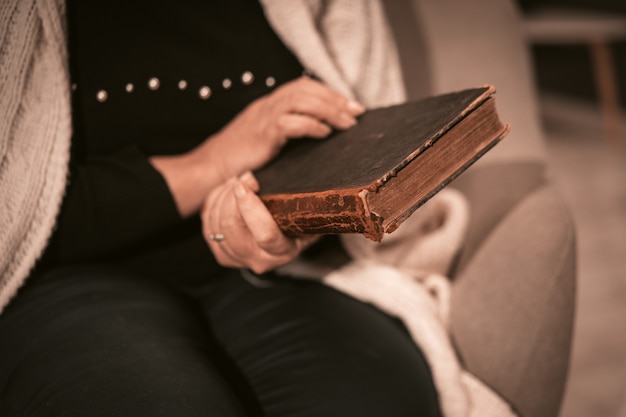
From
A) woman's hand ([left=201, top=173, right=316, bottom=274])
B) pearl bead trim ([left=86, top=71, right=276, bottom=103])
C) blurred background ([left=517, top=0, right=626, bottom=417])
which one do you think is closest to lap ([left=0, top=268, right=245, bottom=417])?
woman's hand ([left=201, top=173, right=316, bottom=274])

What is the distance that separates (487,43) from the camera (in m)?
0.88

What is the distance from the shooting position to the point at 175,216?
0.66 meters

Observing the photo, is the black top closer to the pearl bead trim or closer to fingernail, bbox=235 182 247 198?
the pearl bead trim

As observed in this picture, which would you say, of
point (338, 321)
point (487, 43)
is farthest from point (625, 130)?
point (338, 321)

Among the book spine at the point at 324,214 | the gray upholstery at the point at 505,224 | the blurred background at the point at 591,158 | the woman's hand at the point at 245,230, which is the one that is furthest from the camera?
the blurred background at the point at 591,158

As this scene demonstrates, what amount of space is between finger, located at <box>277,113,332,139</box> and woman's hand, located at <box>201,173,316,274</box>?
0.07 meters

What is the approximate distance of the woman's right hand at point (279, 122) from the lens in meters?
0.60

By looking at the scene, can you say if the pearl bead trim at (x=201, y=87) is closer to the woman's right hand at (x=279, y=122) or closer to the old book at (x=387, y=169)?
the woman's right hand at (x=279, y=122)

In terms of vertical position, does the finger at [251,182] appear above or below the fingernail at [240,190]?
below

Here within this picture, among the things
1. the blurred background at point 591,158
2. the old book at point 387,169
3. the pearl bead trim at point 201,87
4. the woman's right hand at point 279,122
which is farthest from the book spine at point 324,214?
the blurred background at point 591,158

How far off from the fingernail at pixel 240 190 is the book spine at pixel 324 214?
0.02 m

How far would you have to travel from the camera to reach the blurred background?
45.3 inches

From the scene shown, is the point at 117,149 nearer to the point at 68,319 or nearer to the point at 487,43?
the point at 68,319

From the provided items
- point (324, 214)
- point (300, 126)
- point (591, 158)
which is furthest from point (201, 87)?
point (591, 158)
